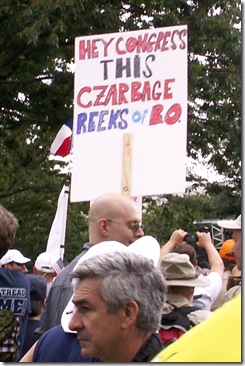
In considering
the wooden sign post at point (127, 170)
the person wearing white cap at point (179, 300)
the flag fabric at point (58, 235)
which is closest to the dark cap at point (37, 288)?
the wooden sign post at point (127, 170)

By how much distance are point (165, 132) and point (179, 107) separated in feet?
0.58

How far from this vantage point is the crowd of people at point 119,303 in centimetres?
123

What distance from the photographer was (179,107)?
5113 mm

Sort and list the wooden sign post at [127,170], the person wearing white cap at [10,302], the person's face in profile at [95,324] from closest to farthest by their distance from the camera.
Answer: the person's face in profile at [95,324]
the person wearing white cap at [10,302]
the wooden sign post at [127,170]

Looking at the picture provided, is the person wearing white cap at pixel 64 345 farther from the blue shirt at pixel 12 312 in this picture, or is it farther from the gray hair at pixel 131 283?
the blue shirt at pixel 12 312

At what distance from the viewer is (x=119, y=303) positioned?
2.25m

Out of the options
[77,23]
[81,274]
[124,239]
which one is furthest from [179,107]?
[77,23]

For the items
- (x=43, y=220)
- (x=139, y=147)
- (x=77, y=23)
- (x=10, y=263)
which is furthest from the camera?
(x=43, y=220)

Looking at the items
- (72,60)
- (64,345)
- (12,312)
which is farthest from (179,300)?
(72,60)

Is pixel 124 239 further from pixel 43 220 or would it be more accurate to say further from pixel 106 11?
pixel 43 220

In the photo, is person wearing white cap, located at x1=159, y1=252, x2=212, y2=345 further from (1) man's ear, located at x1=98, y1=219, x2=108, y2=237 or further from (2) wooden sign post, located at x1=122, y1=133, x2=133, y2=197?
(2) wooden sign post, located at x1=122, y1=133, x2=133, y2=197

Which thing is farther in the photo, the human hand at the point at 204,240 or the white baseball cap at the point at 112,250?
the human hand at the point at 204,240

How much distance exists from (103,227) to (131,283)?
3.79 ft

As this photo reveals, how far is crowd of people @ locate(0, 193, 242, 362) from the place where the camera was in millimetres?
1227
